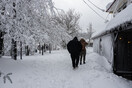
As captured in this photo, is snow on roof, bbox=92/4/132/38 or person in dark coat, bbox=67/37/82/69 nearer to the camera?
snow on roof, bbox=92/4/132/38

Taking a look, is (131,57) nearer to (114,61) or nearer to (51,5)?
(114,61)

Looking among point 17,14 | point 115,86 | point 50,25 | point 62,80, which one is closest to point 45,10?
point 17,14

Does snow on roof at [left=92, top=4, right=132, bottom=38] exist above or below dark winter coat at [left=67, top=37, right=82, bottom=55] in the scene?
above

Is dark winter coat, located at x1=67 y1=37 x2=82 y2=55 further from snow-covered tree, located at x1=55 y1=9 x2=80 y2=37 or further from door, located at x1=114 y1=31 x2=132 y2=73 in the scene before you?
snow-covered tree, located at x1=55 y1=9 x2=80 y2=37

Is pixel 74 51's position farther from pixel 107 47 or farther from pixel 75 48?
pixel 107 47

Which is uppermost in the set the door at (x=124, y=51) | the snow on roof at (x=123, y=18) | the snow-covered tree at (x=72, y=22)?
the snow-covered tree at (x=72, y=22)

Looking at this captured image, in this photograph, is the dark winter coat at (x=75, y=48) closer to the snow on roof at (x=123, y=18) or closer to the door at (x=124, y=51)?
the snow on roof at (x=123, y=18)

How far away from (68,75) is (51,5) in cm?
358

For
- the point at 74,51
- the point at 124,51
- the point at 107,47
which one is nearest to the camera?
the point at 74,51

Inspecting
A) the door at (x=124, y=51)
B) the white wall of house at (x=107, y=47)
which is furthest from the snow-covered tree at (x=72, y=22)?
the door at (x=124, y=51)

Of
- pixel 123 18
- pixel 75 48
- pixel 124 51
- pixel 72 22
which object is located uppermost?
pixel 72 22

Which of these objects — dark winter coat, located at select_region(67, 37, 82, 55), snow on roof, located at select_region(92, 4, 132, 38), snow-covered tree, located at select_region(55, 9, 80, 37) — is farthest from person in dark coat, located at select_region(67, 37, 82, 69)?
snow-covered tree, located at select_region(55, 9, 80, 37)

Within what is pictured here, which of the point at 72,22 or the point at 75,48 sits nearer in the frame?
the point at 75,48

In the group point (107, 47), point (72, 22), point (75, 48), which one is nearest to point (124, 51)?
point (107, 47)
